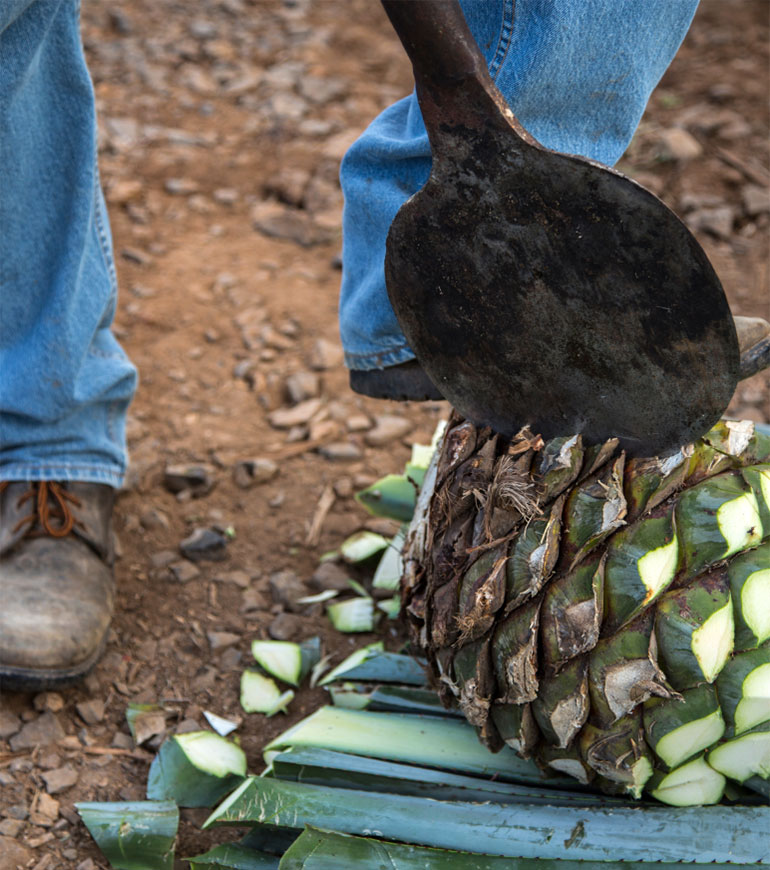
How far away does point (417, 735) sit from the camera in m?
1.52

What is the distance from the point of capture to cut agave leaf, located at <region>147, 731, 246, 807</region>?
5.06 feet

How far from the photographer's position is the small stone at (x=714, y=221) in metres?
2.96

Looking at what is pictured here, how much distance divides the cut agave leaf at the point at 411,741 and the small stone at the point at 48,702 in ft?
1.46

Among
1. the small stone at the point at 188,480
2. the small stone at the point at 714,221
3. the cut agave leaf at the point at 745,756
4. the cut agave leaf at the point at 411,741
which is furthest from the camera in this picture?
the small stone at the point at 714,221

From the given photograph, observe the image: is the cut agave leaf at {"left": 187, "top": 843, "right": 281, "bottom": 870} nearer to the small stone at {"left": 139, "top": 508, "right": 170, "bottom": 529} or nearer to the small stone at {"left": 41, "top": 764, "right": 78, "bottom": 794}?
the small stone at {"left": 41, "top": 764, "right": 78, "bottom": 794}

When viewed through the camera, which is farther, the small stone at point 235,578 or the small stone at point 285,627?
the small stone at point 235,578

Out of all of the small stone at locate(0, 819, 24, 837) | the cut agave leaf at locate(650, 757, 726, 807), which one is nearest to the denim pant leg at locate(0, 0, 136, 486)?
the small stone at locate(0, 819, 24, 837)

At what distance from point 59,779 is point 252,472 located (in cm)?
87

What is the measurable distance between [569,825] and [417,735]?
302mm

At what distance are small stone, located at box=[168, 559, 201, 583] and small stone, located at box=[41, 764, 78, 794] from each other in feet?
1.62

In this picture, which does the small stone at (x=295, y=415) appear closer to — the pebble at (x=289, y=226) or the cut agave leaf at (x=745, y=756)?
the pebble at (x=289, y=226)

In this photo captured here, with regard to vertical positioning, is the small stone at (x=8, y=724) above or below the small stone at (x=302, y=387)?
below

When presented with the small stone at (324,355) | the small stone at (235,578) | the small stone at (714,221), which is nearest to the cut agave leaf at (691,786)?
the small stone at (235,578)

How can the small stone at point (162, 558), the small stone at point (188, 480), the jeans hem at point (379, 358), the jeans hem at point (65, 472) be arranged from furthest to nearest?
1. the small stone at point (188, 480)
2. the small stone at point (162, 558)
3. the jeans hem at point (65, 472)
4. the jeans hem at point (379, 358)
